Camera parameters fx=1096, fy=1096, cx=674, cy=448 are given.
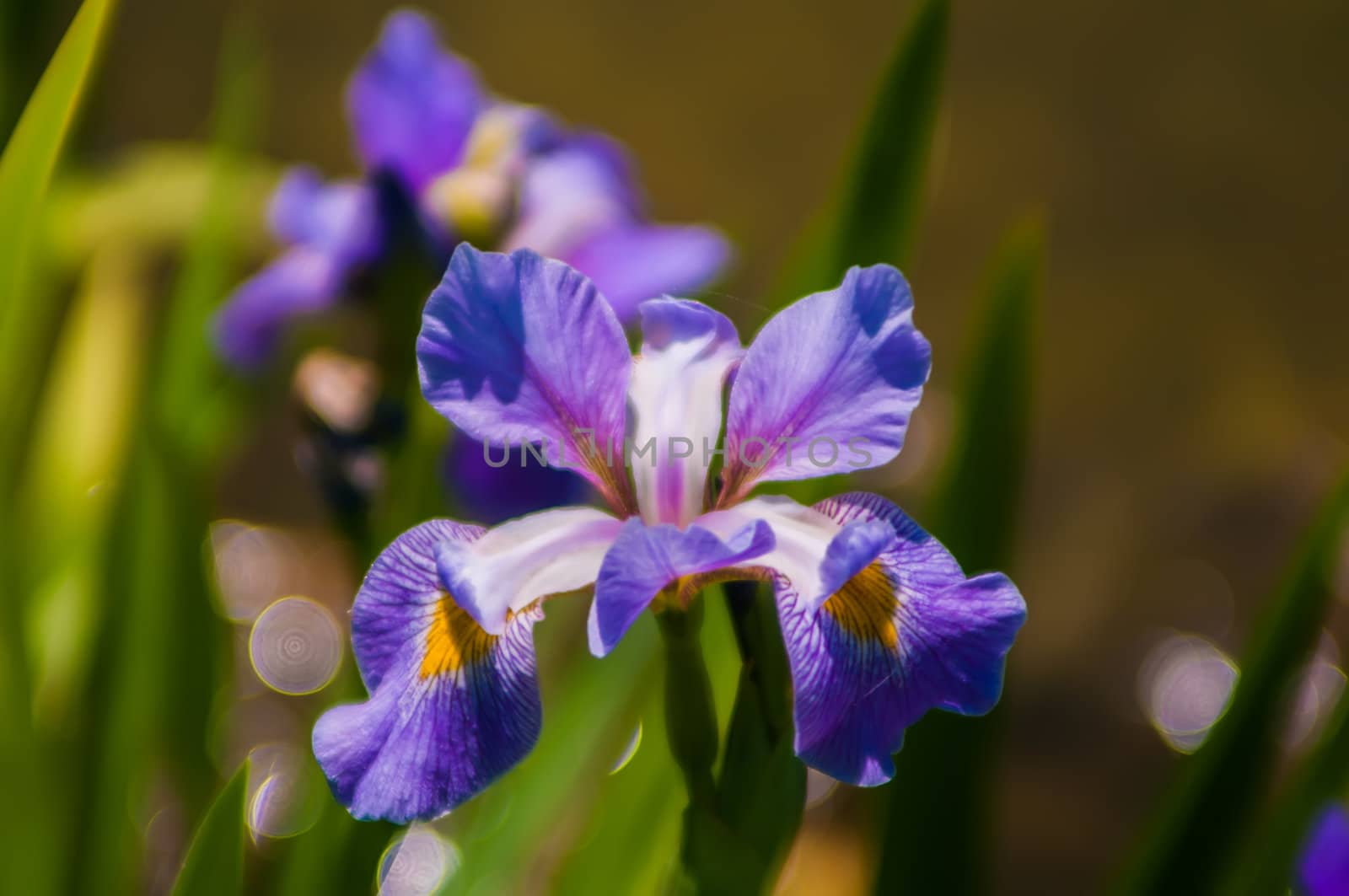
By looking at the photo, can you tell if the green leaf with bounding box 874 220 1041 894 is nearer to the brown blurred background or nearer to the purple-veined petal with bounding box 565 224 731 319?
the purple-veined petal with bounding box 565 224 731 319

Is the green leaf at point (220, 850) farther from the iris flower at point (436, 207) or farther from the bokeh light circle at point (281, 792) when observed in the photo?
the iris flower at point (436, 207)

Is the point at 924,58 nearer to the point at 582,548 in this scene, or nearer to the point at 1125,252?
the point at 582,548

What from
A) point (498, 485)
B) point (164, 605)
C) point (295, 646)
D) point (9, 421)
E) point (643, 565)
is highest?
point (643, 565)

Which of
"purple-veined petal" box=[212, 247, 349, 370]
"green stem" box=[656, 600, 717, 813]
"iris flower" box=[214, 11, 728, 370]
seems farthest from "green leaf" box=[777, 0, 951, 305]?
"purple-veined petal" box=[212, 247, 349, 370]

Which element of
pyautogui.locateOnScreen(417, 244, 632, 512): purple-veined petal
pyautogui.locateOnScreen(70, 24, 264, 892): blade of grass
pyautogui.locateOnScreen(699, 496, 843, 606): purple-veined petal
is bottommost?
pyautogui.locateOnScreen(70, 24, 264, 892): blade of grass

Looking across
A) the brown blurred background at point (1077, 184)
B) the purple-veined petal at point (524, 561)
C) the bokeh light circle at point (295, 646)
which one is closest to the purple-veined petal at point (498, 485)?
the purple-veined petal at point (524, 561)

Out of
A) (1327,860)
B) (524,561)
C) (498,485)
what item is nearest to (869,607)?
(524,561)

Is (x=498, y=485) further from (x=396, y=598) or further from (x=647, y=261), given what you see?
(x=396, y=598)
